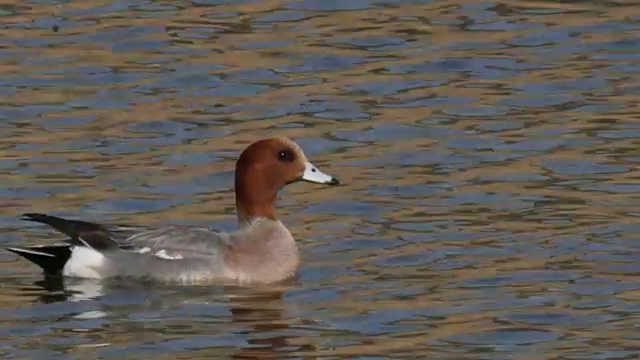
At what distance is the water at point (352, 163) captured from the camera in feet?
35.4

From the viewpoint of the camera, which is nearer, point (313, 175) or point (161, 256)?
point (161, 256)

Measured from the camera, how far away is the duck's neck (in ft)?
41.7

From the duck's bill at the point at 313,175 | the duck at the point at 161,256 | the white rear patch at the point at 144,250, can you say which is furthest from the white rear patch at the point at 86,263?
the duck's bill at the point at 313,175

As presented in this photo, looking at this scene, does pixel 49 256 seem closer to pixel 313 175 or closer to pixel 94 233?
pixel 94 233

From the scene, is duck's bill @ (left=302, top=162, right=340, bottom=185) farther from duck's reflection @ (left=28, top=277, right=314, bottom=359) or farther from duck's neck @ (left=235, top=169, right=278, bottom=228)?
duck's reflection @ (left=28, top=277, right=314, bottom=359)

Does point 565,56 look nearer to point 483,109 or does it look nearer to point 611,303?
point 483,109

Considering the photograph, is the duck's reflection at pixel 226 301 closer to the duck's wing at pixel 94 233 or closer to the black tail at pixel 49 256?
the black tail at pixel 49 256

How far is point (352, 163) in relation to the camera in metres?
14.3

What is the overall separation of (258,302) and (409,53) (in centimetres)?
558

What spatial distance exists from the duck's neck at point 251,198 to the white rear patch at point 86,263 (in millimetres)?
845

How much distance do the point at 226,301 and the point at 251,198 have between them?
1158 mm

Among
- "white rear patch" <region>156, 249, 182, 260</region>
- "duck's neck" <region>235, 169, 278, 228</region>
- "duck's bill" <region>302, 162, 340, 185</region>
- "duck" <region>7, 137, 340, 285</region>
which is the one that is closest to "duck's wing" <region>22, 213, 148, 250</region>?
"duck" <region>7, 137, 340, 285</region>

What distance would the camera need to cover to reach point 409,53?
1700cm

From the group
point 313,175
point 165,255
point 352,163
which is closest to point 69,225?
point 165,255
